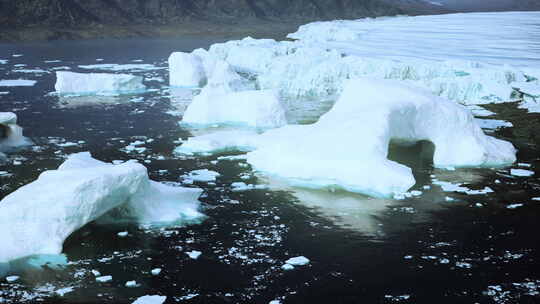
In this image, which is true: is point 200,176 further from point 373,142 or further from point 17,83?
point 17,83

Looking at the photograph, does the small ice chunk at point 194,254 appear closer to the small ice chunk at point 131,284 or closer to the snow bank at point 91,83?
the small ice chunk at point 131,284

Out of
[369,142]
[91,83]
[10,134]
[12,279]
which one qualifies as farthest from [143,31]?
[12,279]

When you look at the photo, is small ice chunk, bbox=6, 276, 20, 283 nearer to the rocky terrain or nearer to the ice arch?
the ice arch

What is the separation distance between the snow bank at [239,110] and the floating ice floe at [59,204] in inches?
275

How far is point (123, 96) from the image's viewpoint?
2084 cm

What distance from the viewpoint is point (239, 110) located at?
50.6ft

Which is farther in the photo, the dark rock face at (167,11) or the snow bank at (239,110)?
the dark rock face at (167,11)

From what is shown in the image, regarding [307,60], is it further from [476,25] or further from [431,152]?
[476,25]

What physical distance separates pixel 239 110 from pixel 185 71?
8.45 meters

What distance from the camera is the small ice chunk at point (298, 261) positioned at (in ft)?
23.2

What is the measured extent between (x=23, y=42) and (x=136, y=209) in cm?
4939

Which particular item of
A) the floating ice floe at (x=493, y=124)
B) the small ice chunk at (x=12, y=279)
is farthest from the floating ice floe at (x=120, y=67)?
the small ice chunk at (x=12, y=279)

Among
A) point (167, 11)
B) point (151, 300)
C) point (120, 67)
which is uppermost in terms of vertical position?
point (167, 11)

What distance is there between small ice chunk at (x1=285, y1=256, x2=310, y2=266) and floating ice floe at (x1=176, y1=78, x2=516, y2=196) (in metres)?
2.82
